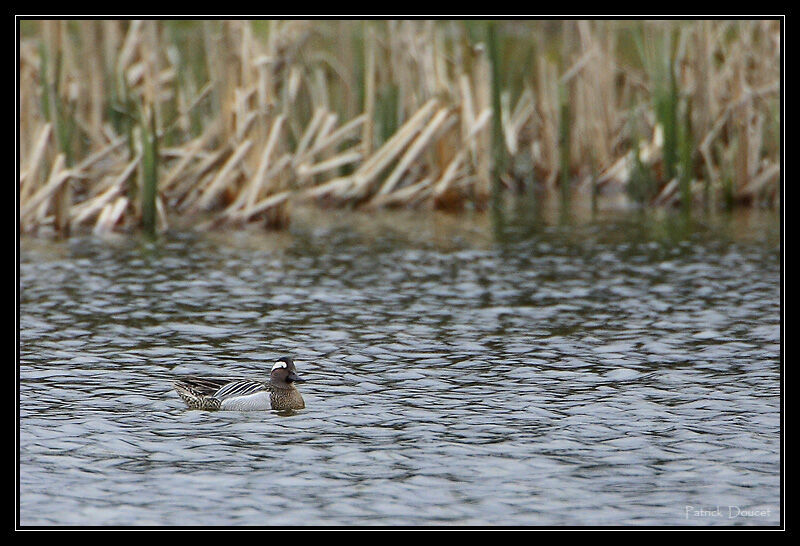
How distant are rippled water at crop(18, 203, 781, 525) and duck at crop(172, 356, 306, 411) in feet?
0.38

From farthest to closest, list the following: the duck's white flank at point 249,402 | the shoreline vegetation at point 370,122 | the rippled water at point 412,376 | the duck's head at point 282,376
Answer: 1. the shoreline vegetation at point 370,122
2. the duck's head at point 282,376
3. the duck's white flank at point 249,402
4. the rippled water at point 412,376

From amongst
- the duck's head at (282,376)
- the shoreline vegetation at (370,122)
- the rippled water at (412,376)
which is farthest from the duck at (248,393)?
the shoreline vegetation at (370,122)

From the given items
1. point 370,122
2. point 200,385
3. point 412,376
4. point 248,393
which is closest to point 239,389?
point 248,393

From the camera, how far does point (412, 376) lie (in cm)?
1173

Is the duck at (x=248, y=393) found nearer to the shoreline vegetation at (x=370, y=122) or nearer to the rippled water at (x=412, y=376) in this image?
the rippled water at (x=412, y=376)

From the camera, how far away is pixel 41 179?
19.3m

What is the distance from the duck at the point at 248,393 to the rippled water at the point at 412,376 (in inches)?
4.5

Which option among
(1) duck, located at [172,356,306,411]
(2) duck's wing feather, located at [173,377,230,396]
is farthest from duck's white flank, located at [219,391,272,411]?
(2) duck's wing feather, located at [173,377,230,396]

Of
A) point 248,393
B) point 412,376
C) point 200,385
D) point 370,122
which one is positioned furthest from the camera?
point 370,122

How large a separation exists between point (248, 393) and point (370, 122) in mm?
12625

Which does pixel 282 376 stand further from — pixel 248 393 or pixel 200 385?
pixel 200 385

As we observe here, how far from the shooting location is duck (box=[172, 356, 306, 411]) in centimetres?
1057

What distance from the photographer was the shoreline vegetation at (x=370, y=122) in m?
20.0

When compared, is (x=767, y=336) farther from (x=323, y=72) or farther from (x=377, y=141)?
(x=323, y=72)
